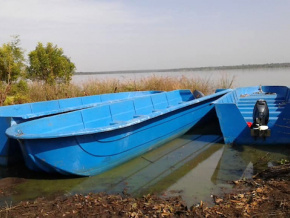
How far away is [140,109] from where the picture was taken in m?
7.33

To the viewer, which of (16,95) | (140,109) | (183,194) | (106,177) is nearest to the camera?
(183,194)

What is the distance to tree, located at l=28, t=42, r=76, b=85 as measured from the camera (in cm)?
1098

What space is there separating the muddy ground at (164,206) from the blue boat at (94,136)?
643mm

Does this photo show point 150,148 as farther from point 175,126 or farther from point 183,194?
point 183,194

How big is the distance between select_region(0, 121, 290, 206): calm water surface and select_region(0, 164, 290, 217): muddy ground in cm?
29

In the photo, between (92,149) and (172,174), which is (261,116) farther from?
(92,149)

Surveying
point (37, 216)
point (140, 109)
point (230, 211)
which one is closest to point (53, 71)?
point (140, 109)

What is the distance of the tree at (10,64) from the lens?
8867mm

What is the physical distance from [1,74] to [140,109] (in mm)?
4818

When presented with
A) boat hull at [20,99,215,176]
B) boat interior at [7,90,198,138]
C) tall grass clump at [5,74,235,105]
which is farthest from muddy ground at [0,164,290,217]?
tall grass clump at [5,74,235,105]

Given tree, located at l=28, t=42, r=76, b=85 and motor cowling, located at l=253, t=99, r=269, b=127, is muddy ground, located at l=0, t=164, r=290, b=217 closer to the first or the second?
motor cowling, located at l=253, t=99, r=269, b=127

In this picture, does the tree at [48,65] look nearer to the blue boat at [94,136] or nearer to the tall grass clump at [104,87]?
the tall grass clump at [104,87]

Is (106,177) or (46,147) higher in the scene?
(46,147)

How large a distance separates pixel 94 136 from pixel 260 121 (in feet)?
10.1
